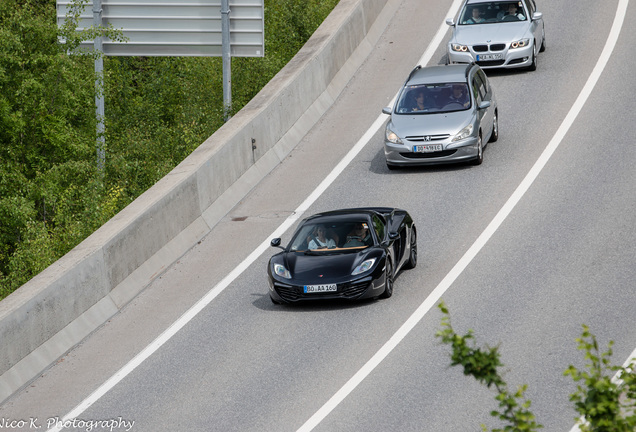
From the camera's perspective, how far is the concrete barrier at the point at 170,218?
1305 cm

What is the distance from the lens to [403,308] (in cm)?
1412

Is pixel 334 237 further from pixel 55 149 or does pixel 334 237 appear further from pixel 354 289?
pixel 55 149

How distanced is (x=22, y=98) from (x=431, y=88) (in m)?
8.30

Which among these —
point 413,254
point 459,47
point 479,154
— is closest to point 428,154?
point 479,154

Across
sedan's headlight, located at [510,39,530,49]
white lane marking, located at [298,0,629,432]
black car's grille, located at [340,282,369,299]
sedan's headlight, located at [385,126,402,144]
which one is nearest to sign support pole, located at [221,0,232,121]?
sedan's headlight, located at [385,126,402,144]

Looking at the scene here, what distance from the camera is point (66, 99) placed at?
20078 mm

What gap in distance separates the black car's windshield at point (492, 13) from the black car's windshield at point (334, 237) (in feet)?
42.3

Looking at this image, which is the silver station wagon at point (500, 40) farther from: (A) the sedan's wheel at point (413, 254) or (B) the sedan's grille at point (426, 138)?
(A) the sedan's wheel at point (413, 254)

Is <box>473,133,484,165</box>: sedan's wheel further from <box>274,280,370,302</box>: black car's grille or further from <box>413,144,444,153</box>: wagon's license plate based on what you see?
<box>274,280,370,302</box>: black car's grille

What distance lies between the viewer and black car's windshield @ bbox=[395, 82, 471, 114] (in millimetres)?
20922

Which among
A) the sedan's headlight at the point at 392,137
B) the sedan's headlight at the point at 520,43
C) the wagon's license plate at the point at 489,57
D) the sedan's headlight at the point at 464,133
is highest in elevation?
the sedan's headlight at the point at 520,43

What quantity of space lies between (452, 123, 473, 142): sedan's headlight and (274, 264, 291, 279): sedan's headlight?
22.1 ft

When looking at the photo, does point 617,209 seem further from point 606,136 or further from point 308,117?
point 308,117

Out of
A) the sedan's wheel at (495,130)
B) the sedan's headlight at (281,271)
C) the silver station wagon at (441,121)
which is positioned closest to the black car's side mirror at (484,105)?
the silver station wagon at (441,121)
